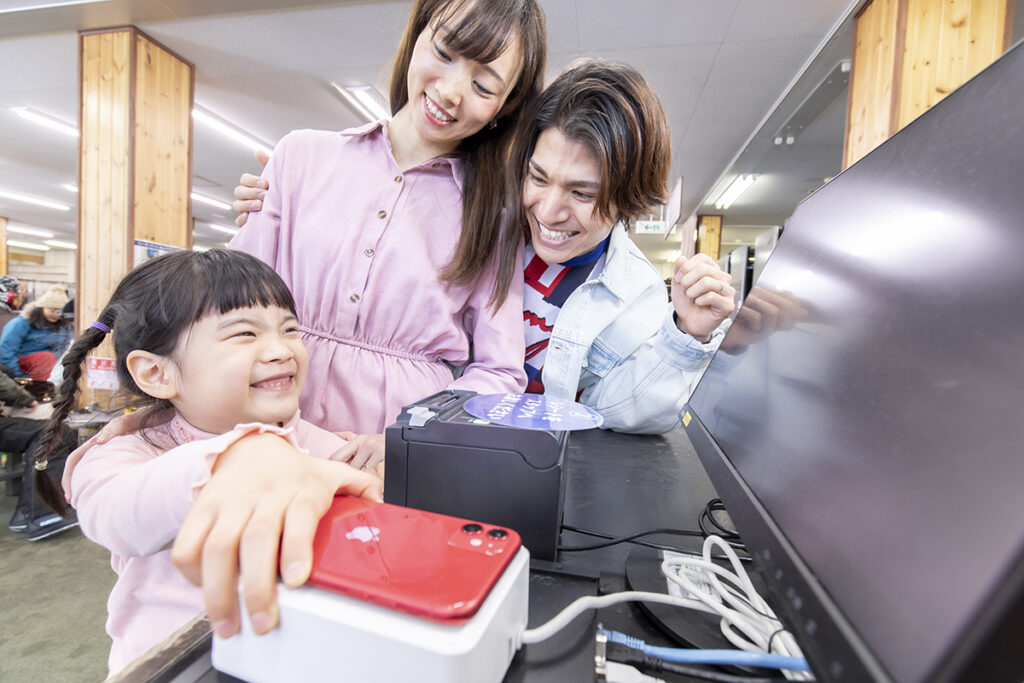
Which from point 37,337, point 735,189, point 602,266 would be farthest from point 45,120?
point 735,189

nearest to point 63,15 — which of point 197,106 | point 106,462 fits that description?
point 197,106

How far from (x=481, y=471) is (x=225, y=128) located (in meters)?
5.01

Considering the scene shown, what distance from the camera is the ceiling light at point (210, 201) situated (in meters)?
7.02

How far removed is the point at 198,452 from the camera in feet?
1.18

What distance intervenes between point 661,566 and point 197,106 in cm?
482

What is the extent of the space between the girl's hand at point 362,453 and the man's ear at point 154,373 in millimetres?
210

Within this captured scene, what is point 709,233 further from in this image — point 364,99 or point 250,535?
point 250,535

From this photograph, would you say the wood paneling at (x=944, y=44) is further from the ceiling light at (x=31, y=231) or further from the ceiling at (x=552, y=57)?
the ceiling light at (x=31, y=231)

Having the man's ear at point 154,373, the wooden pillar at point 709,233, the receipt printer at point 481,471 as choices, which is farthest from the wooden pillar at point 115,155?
the wooden pillar at point 709,233

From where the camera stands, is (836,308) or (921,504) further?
(836,308)

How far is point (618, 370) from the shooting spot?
0.97 metres

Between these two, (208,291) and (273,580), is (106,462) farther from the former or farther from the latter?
(273,580)

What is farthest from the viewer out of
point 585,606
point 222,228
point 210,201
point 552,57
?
point 222,228

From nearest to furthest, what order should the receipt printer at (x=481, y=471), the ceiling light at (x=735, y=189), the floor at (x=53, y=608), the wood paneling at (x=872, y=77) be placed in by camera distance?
the receipt printer at (x=481, y=471) → the floor at (x=53, y=608) → the wood paneling at (x=872, y=77) → the ceiling light at (x=735, y=189)
